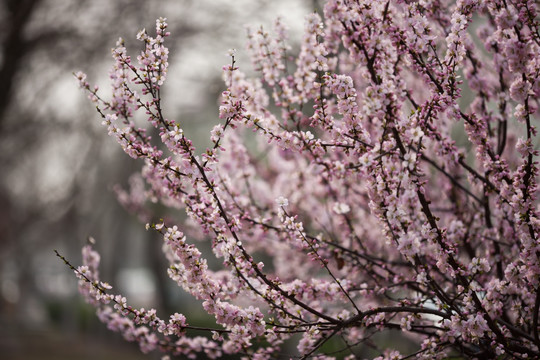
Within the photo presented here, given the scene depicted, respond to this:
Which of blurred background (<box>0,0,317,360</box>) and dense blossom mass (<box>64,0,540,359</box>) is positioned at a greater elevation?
blurred background (<box>0,0,317,360</box>)

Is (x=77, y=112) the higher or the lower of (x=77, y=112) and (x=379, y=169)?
the higher

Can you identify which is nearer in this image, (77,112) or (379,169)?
(379,169)

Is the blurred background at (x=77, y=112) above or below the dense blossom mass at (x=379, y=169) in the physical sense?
above

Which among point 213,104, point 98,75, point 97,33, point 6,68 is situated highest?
point 213,104

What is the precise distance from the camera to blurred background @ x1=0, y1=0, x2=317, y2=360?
7975 mm

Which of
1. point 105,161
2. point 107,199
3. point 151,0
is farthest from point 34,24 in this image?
point 107,199

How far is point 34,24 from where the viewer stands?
7980 mm

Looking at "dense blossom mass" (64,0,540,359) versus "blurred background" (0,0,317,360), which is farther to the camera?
"blurred background" (0,0,317,360)

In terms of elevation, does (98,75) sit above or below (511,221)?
above

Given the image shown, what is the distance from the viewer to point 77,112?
44.8ft

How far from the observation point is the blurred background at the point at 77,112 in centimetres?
798

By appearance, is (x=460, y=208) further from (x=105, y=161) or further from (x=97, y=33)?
(x=105, y=161)

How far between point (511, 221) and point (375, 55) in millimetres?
1408

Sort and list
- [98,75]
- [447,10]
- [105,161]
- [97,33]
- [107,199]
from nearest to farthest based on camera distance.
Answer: [447,10]
[97,33]
[98,75]
[105,161]
[107,199]
